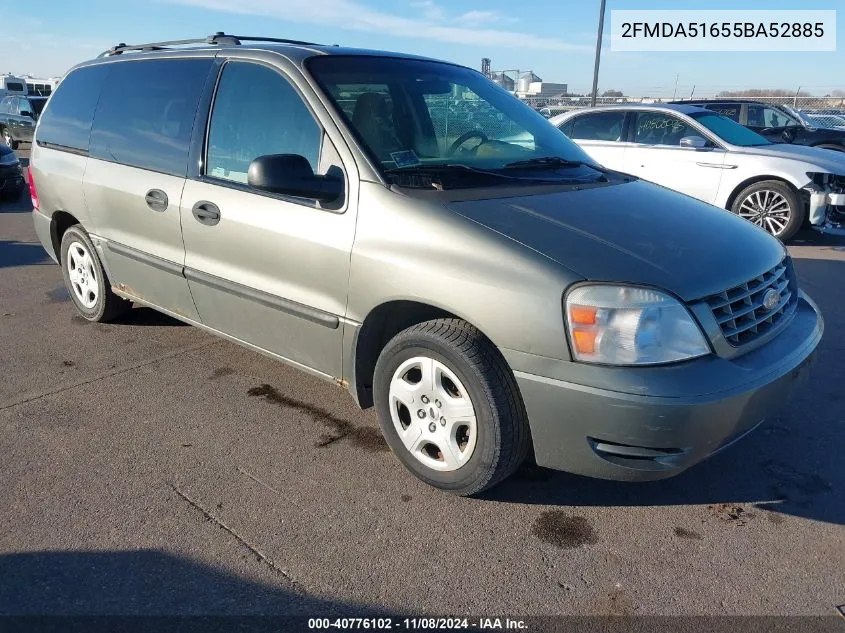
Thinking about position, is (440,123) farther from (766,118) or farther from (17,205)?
(766,118)

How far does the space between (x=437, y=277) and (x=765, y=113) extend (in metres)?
12.8

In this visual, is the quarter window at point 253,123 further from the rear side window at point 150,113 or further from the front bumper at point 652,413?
the front bumper at point 652,413

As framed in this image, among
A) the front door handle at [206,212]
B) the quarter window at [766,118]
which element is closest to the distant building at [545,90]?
the quarter window at [766,118]

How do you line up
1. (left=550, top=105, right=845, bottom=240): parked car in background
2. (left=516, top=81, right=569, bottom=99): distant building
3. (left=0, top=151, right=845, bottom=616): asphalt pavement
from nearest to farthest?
(left=0, top=151, right=845, bottom=616): asphalt pavement < (left=550, top=105, right=845, bottom=240): parked car in background < (left=516, top=81, right=569, bottom=99): distant building

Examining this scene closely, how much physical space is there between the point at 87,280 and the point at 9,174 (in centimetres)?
770

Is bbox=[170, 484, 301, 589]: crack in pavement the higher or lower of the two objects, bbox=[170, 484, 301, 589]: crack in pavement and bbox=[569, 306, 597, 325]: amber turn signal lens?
the lower

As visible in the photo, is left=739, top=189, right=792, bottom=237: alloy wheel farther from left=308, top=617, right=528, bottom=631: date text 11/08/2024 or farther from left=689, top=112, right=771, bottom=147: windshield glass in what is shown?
left=308, top=617, right=528, bottom=631: date text 11/08/2024

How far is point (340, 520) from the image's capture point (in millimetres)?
2723

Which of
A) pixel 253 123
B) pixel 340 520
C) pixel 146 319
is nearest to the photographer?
pixel 340 520

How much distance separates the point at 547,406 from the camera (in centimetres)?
248

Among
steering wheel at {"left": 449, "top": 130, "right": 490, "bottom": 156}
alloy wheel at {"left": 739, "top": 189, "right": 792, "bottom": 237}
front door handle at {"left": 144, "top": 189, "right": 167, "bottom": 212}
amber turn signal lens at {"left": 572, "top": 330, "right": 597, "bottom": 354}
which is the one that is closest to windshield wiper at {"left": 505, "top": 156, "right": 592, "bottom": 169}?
steering wheel at {"left": 449, "top": 130, "right": 490, "bottom": 156}

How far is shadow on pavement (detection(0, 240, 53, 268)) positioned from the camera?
23.2 ft

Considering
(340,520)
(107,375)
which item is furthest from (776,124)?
(340,520)

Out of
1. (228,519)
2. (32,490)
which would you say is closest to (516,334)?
(228,519)
